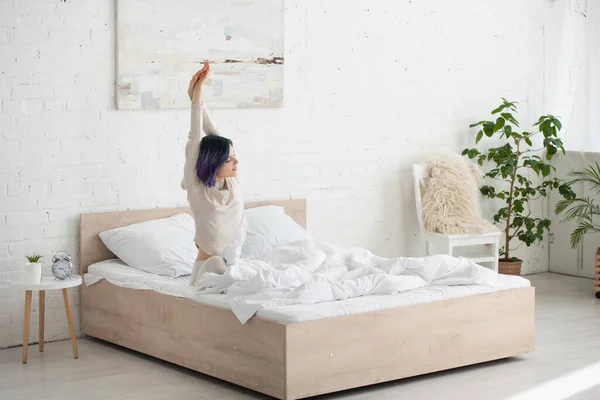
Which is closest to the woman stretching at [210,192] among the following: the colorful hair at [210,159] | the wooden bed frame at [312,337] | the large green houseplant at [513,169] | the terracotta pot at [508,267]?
the colorful hair at [210,159]

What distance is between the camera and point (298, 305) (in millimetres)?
4133

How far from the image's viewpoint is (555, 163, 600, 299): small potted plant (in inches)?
259

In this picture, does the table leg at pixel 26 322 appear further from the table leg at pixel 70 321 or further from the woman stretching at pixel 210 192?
the woman stretching at pixel 210 192

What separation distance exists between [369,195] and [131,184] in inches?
65.8

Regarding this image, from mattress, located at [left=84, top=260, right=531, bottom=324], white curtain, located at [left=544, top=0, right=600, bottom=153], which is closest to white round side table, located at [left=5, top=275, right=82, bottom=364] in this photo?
mattress, located at [left=84, top=260, right=531, bottom=324]

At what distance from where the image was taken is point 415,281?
4.56 m

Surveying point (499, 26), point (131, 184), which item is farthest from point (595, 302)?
point (131, 184)

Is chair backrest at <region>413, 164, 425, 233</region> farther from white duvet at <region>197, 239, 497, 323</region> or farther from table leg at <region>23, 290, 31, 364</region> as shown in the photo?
table leg at <region>23, 290, 31, 364</region>

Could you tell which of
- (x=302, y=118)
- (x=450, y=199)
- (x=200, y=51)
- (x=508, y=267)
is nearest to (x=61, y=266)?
(x=200, y=51)

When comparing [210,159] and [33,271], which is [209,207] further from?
[33,271]

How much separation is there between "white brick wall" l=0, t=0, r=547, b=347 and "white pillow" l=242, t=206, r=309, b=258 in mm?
312

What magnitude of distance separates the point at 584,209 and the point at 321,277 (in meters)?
3.26

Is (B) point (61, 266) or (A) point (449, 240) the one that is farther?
(A) point (449, 240)

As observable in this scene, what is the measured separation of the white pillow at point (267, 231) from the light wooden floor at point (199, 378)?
87 cm
